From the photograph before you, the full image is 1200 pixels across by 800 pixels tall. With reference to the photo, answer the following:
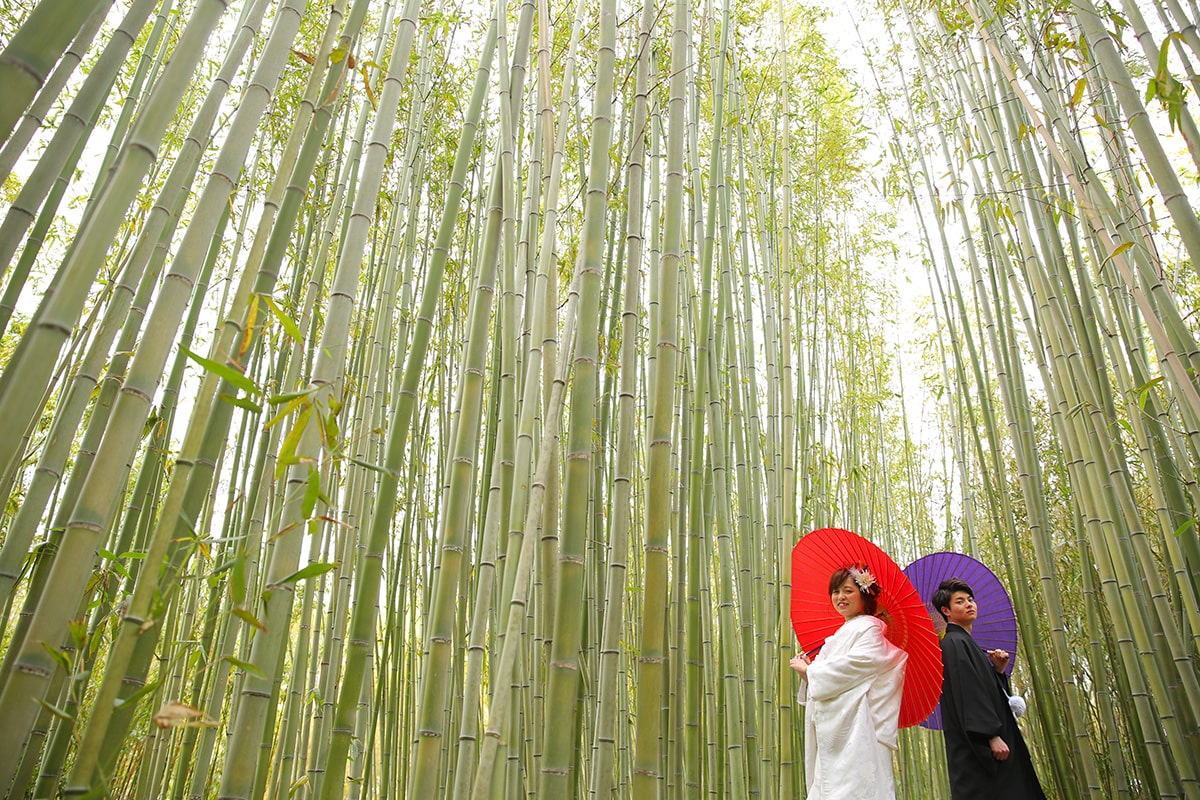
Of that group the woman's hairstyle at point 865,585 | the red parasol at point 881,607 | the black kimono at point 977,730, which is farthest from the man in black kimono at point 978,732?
the woman's hairstyle at point 865,585

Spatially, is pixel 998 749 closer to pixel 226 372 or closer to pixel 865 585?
pixel 865 585

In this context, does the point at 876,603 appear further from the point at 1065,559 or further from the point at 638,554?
the point at 1065,559

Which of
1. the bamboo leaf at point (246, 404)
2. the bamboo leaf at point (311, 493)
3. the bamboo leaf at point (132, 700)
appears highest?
the bamboo leaf at point (246, 404)

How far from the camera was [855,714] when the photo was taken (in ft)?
6.36

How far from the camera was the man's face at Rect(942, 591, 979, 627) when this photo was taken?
2.38m

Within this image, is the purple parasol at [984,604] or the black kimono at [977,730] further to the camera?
the purple parasol at [984,604]

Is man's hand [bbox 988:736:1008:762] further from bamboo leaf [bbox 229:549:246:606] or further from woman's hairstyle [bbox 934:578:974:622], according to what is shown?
bamboo leaf [bbox 229:549:246:606]

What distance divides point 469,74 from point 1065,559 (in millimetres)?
3812

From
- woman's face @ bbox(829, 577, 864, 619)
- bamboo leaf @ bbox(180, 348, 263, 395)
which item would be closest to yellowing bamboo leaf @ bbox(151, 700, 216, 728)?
bamboo leaf @ bbox(180, 348, 263, 395)

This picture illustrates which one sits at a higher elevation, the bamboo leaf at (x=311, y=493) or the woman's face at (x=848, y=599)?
the woman's face at (x=848, y=599)

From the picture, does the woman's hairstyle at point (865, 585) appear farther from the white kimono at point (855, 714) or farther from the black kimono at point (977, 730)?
the black kimono at point (977, 730)

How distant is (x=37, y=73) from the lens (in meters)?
0.81

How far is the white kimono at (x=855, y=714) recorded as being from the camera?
188cm

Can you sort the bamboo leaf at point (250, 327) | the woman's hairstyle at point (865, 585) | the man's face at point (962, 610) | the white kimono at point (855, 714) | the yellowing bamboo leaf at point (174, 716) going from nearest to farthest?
1. the yellowing bamboo leaf at point (174, 716)
2. the bamboo leaf at point (250, 327)
3. the white kimono at point (855, 714)
4. the woman's hairstyle at point (865, 585)
5. the man's face at point (962, 610)
